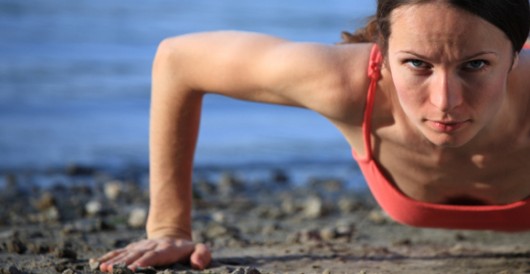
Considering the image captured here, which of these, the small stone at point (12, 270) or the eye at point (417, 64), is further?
the small stone at point (12, 270)

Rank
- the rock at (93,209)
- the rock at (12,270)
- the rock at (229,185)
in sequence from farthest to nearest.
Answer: the rock at (229,185)
the rock at (93,209)
the rock at (12,270)

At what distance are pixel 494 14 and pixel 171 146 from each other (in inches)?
65.6

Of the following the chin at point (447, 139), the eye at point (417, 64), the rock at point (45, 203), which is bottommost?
the rock at point (45, 203)

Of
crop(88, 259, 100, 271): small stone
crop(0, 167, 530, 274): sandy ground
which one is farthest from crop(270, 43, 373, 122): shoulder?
crop(88, 259, 100, 271): small stone

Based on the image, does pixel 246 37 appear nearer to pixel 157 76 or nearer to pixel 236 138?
pixel 157 76

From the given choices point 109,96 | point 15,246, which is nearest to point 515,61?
point 15,246

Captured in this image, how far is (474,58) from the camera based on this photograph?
309 cm

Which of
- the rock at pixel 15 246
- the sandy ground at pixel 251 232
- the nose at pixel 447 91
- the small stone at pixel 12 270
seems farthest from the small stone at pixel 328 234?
the nose at pixel 447 91

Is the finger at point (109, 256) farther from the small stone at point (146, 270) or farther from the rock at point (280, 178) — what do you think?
the rock at point (280, 178)

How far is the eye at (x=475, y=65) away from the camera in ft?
10.2

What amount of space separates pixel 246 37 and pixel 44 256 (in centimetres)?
134

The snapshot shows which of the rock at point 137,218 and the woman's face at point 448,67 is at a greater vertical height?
the woman's face at point 448,67

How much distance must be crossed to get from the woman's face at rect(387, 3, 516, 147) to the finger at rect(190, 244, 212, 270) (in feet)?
4.00

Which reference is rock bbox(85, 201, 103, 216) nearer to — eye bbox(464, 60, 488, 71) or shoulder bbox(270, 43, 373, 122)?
shoulder bbox(270, 43, 373, 122)
